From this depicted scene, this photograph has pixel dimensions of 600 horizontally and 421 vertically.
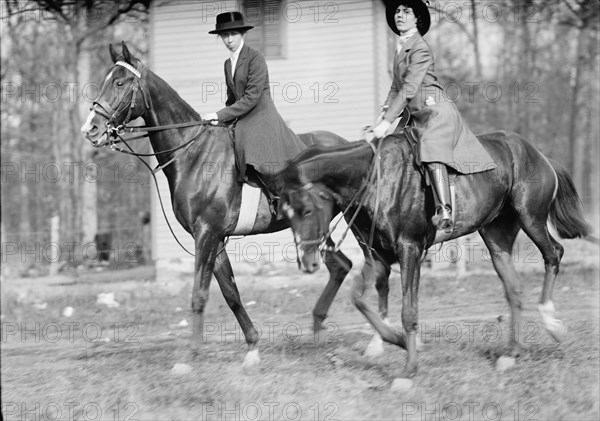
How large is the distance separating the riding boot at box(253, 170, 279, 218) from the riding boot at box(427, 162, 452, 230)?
173 cm

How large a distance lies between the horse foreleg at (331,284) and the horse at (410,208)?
68cm

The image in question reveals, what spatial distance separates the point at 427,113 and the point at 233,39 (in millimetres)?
2204

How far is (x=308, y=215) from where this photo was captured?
6551mm

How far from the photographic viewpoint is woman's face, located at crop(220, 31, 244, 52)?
27.6 feet

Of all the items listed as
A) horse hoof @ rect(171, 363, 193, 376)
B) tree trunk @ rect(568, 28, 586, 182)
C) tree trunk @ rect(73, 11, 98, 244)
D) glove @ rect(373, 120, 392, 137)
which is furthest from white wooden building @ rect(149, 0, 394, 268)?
glove @ rect(373, 120, 392, 137)

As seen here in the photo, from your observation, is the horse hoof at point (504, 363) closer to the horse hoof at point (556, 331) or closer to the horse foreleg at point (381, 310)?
the horse hoof at point (556, 331)

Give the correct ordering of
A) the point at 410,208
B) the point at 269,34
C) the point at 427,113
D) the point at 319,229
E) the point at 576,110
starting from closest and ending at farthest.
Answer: the point at 319,229
the point at 410,208
the point at 427,113
the point at 269,34
the point at 576,110

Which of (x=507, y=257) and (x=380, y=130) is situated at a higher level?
(x=380, y=130)

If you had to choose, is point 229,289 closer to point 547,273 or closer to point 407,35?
point 407,35

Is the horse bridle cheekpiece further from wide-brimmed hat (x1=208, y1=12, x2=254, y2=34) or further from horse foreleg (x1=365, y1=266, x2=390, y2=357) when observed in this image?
horse foreleg (x1=365, y1=266, x2=390, y2=357)

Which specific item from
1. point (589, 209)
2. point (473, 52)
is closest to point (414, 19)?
point (589, 209)

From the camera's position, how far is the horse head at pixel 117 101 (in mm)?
7986

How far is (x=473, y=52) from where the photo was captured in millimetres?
28578

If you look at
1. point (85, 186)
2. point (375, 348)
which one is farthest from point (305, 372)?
point (85, 186)
